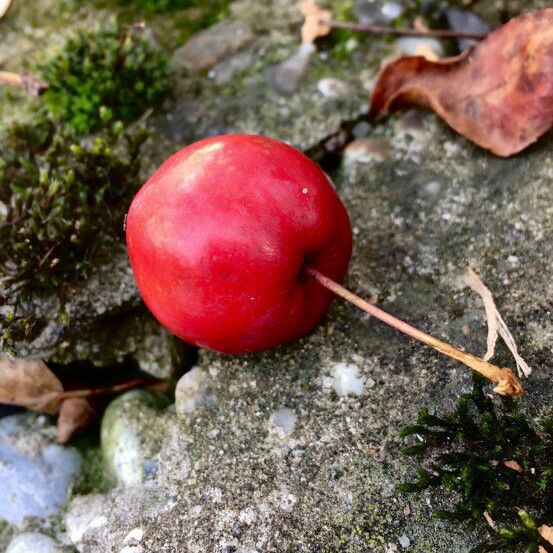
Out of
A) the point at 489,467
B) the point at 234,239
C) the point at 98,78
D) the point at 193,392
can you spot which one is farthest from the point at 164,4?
the point at 489,467

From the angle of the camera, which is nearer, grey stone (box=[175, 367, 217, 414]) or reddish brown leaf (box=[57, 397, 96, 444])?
grey stone (box=[175, 367, 217, 414])

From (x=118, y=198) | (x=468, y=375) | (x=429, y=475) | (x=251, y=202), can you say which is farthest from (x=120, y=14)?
(x=429, y=475)

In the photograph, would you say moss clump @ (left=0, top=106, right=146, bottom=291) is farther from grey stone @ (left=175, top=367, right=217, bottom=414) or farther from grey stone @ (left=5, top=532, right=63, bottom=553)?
grey stone @ (left=5, top=532, right=63, bottom=553)

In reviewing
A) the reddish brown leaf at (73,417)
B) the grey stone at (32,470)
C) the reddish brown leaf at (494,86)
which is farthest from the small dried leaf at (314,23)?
the grey stone at (32,470)

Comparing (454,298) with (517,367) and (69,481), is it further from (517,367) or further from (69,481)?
(69,481)

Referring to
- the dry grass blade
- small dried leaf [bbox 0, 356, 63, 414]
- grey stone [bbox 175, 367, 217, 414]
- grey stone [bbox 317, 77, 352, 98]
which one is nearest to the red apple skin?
grey stone [bbox 175, 367, 217, 414]

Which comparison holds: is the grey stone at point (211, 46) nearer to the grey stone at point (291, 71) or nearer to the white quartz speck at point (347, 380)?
the grey stone at point (291, 71)
